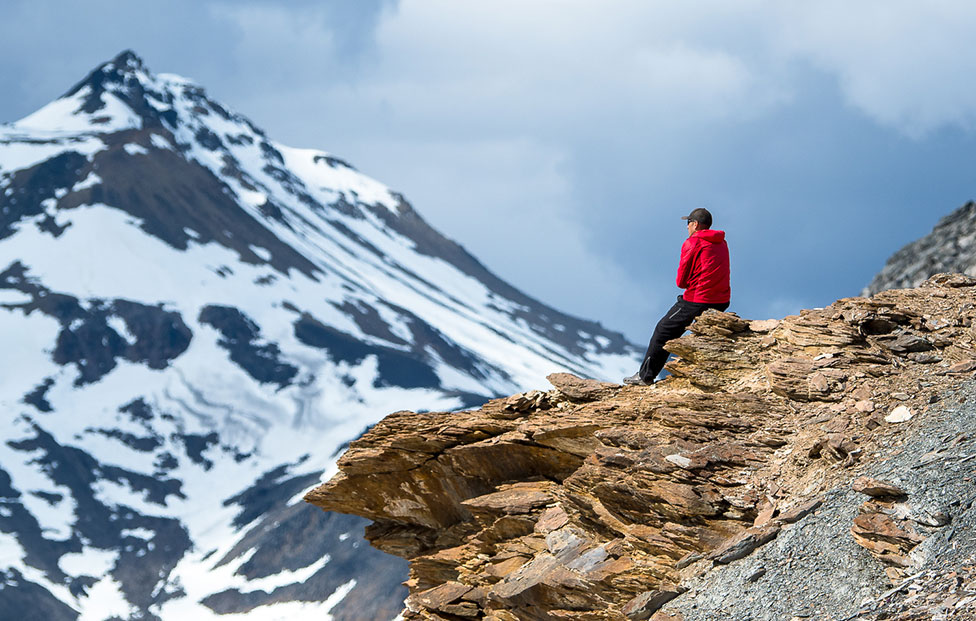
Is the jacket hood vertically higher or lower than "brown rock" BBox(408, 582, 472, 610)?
higher

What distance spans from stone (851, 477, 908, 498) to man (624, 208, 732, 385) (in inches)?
162

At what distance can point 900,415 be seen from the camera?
12.5m

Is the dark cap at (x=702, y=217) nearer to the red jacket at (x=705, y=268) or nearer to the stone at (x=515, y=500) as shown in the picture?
the red jacket at (x=705, y=268)

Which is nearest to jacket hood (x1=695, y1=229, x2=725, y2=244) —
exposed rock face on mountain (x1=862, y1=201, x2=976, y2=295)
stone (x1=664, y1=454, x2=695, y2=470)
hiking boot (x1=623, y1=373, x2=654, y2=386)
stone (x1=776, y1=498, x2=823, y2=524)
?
hiking boot (x1=623, y1=373, x2=654, y2=386)

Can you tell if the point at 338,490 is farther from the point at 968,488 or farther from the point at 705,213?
the point at 968,488

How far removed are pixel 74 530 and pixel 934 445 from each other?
162 meters

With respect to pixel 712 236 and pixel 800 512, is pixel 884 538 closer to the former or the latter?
pixel 800 512

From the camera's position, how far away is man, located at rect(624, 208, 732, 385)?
14555 millimetres

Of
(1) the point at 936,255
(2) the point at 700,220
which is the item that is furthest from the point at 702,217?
(1) the point at 936,255

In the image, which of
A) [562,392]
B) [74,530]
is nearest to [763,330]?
[562,392]

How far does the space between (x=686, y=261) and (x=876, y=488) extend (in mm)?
4775

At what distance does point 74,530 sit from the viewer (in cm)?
15512

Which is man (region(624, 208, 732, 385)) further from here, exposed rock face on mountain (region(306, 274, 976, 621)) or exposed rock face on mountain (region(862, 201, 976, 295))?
exposed rock face on mountain (region(862, 201, 976, 295))

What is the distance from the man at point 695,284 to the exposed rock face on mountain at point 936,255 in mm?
23451
